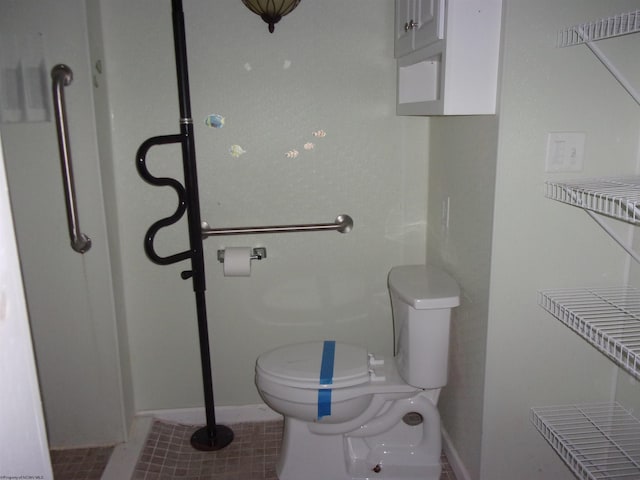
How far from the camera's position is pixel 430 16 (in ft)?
4.54

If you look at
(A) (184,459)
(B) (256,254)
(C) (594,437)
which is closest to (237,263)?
(B) (256,254)

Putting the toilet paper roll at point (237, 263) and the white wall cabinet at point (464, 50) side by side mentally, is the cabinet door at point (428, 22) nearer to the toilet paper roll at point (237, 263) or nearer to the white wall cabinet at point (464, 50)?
the white wall cabinet at point (464, 50)

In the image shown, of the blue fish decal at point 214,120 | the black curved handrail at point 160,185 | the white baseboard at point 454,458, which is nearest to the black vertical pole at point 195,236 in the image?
the black curved handrail at point 160,185

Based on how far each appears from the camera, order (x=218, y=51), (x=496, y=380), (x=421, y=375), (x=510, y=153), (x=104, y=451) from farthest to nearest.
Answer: (x=104, y=451), (x=218, y=51), (x=421, y=375), (x=496, y=380), (x=510, y=153)

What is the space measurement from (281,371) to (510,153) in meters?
1.00

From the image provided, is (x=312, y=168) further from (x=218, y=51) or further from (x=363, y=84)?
(x=218, y=51)

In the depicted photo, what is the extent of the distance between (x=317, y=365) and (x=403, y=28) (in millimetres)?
1190

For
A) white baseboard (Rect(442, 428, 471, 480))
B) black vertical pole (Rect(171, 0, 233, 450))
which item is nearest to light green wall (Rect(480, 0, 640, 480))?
white baseboard (Rect(442, 428, 471, 480))

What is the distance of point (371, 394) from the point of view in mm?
1693

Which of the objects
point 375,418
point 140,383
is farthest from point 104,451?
point 375,418

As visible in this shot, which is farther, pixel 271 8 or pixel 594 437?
pixel 271 8

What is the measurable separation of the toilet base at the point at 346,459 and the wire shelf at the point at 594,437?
0.42 meters

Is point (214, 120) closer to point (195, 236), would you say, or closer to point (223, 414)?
point (195, 236)

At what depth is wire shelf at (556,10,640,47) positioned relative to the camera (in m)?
1.14
